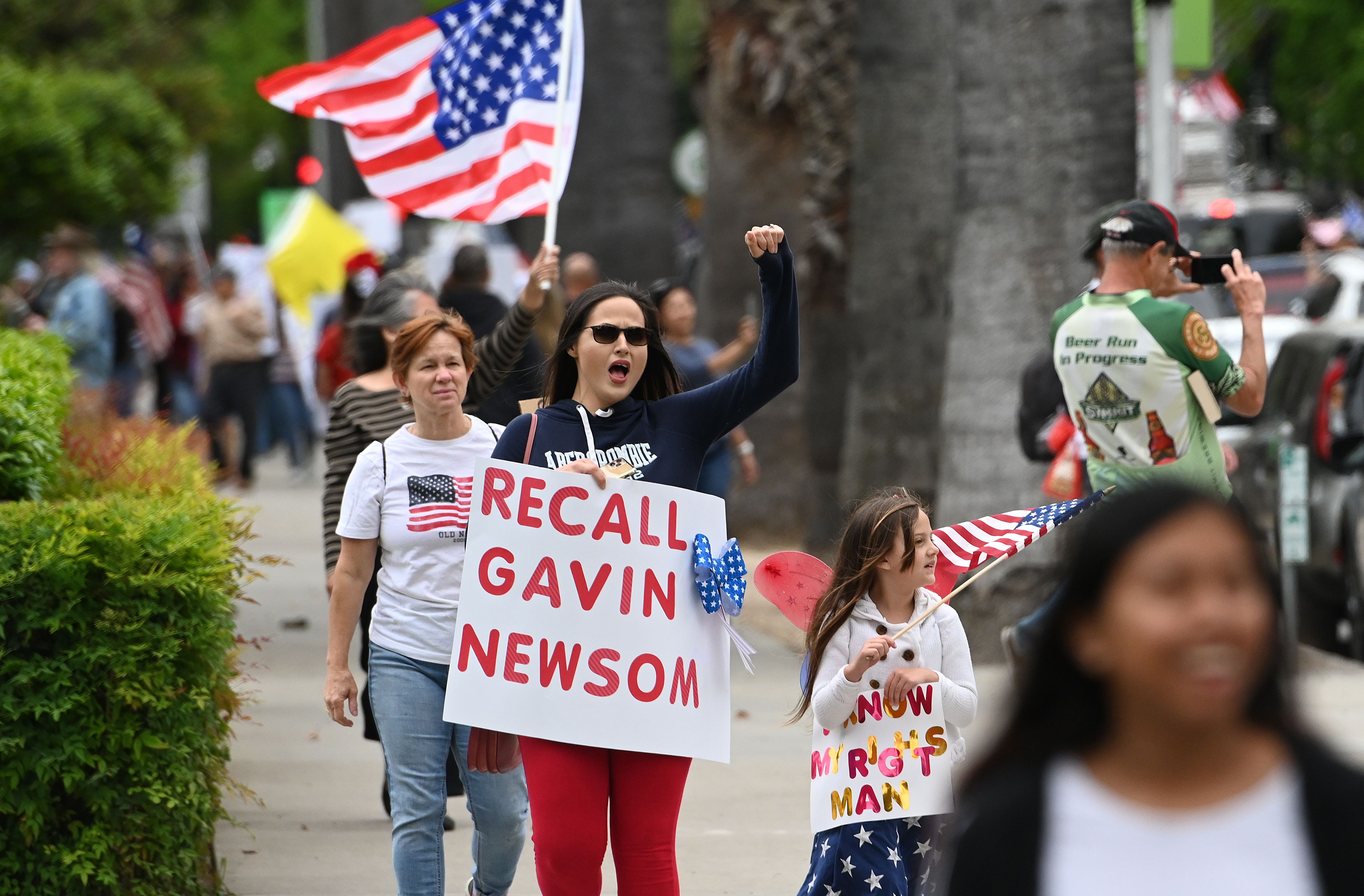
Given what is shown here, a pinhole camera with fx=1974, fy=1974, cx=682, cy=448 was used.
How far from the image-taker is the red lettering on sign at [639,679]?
4512 mm

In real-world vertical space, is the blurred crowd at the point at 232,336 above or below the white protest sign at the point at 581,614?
above

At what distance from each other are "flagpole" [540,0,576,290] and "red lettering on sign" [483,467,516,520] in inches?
72.5

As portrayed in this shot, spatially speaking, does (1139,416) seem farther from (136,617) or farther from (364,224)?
(364,224)

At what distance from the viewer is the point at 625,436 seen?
4645 mm

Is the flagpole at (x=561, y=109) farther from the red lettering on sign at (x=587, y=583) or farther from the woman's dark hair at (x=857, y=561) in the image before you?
the woman's dark hair at (x=857, y=561)

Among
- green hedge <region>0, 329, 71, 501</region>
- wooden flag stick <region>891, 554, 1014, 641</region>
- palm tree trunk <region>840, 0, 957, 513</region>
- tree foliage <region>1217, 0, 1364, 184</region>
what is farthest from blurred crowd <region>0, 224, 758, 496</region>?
tree foliage <region>1217, 0, 1364, 184</region>

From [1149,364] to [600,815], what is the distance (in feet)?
8.14

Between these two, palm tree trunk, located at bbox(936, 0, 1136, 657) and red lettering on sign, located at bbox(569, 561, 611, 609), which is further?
palm tree trunk, located at bbox(936, 0, 1136, 657)

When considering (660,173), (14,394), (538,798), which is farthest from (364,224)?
(538,798)

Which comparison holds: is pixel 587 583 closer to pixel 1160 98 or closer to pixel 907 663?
pixel 907 663

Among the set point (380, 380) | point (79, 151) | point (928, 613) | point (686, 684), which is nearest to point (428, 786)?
point (686, 684)

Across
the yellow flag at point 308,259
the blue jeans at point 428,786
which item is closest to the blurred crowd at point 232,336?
the yellow flag at point 308,259

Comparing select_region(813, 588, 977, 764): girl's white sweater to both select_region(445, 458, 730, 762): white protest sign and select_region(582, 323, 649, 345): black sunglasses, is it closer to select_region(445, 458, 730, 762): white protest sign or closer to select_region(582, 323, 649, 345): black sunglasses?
select_region(445, 458, 730, 762): white protest sign

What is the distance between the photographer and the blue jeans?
16.2ft
